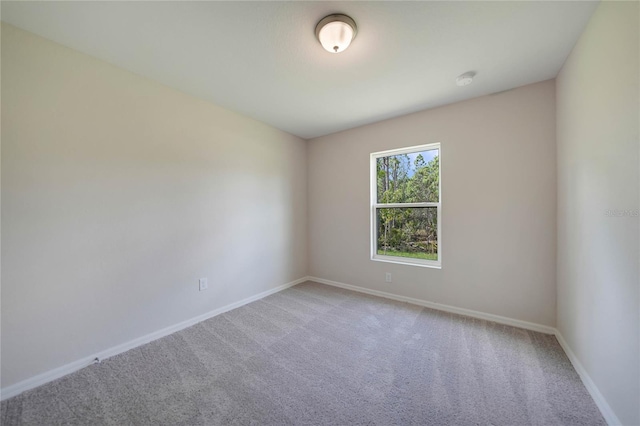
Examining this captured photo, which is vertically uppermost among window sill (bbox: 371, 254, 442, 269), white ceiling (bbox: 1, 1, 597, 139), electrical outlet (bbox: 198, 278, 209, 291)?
white ceiling (bbox: 1, 1, 597, 139)

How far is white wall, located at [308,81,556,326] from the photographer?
7.29ft

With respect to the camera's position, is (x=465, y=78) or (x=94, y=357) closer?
(x=94, y=357)

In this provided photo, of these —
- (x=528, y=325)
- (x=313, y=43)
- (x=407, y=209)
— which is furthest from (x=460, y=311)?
(x=313, y=43)

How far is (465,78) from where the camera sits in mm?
2123

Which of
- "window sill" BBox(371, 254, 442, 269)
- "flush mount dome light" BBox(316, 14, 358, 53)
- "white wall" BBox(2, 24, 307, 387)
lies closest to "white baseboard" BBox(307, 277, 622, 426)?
"window sill" BBox(371, 254, 442, 269)

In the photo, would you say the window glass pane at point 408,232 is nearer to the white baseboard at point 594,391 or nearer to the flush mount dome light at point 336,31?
the white baseboard at point 594,391

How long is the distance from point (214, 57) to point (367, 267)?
2965mm

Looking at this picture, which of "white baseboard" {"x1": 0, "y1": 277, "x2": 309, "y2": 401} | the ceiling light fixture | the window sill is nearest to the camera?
"white baseboard" {"x1": 0, "y1": 277, "x2": 309, "y2": 401}

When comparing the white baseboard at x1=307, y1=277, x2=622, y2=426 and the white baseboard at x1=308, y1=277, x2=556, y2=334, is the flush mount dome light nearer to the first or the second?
the white baseboard at x1=307, y1=277, x2=622, y2=426

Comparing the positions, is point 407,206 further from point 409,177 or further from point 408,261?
point 408,261

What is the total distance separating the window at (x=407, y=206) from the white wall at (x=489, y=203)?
0.43 ft

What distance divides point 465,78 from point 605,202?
4.72 feet

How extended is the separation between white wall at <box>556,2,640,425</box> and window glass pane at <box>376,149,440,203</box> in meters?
1.19

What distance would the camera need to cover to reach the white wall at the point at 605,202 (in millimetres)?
1150
